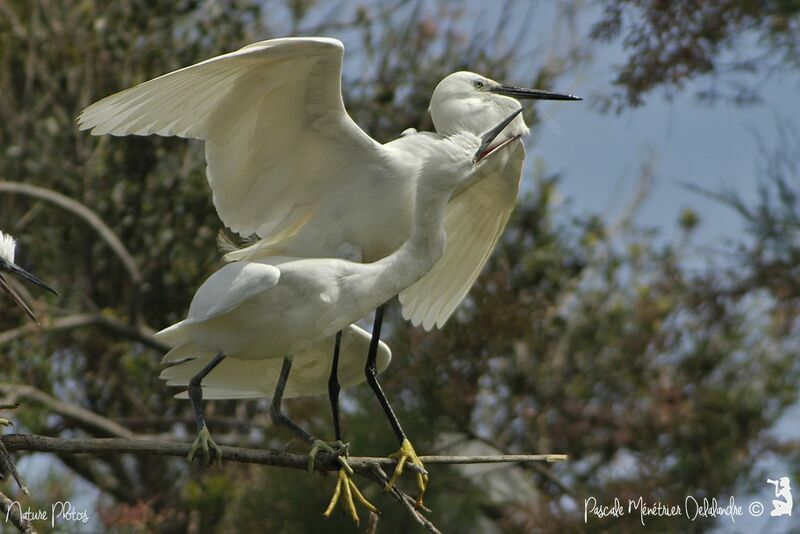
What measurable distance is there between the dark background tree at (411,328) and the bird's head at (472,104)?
1.76m

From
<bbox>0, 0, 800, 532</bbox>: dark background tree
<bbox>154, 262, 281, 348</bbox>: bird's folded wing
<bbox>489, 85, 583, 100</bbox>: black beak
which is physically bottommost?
<bbox>0, 0, 800, 532</bbox>: dark background tree

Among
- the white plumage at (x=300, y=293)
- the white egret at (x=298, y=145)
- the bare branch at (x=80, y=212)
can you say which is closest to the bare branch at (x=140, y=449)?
the white plumage at (x=300, y=293)

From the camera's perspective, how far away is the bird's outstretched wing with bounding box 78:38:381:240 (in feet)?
10.7

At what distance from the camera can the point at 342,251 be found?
11.9ft

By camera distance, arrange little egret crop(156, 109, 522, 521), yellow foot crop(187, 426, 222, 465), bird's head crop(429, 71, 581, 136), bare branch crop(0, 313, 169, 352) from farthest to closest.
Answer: bare branch crop(0, 313, 169, 352) < bird's head crop(429, 71, 581, 136) < little egret crop(156, 109, 522, 521) < yellow foot crop(187, 426, 222, 465)

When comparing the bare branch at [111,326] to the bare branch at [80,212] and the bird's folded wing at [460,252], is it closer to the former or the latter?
the bare branch at [80,212]

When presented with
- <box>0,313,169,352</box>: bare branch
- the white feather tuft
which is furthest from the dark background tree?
the white feather tuft

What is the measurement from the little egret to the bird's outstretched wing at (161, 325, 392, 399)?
0.21 metres

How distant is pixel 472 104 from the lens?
3.99 metres

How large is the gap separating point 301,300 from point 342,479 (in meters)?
0.50

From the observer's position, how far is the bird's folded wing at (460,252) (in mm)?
4273

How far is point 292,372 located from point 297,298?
2.29 ft

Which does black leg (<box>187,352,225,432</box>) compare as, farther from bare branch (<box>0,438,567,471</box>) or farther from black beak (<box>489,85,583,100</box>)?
black beak (<box>489,85,583,100</box>)

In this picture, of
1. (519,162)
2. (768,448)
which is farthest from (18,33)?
(768,448)
